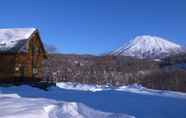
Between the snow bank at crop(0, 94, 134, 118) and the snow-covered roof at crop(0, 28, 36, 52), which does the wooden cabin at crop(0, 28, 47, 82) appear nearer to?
the snow-covered roof at crop(0, 28, 36, 52)

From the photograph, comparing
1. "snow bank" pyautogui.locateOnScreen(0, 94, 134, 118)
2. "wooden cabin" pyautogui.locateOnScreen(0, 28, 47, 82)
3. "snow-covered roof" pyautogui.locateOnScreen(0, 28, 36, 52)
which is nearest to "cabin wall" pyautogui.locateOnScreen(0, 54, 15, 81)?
"wooden cabin" pyautogui.locateOnScreen(0, 28, 47, 82)

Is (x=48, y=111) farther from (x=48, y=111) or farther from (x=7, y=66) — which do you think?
(x=7, y=66)

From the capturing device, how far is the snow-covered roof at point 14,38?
38344 millimetres

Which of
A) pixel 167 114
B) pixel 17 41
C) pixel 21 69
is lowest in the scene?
pixel 167 114

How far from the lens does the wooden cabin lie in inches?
1519

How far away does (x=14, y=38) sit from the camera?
39.4 meters

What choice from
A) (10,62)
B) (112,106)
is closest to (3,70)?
(10,62)

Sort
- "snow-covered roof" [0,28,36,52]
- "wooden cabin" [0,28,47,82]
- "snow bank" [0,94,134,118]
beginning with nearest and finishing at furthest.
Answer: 1. "snow bank" [0,94,134,118]
2. "snow-covered roof" [0,28,36,52]
3. "wooden cabin" [0,28,47,82]

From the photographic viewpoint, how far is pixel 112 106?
59.6ft

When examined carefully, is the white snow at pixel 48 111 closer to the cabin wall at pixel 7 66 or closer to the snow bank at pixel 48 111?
the snow bank at pixel 48 111

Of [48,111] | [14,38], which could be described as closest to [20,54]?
[14,38]

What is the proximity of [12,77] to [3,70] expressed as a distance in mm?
1282

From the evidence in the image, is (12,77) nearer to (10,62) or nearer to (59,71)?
(10,62)

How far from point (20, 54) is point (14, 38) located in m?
1.66
